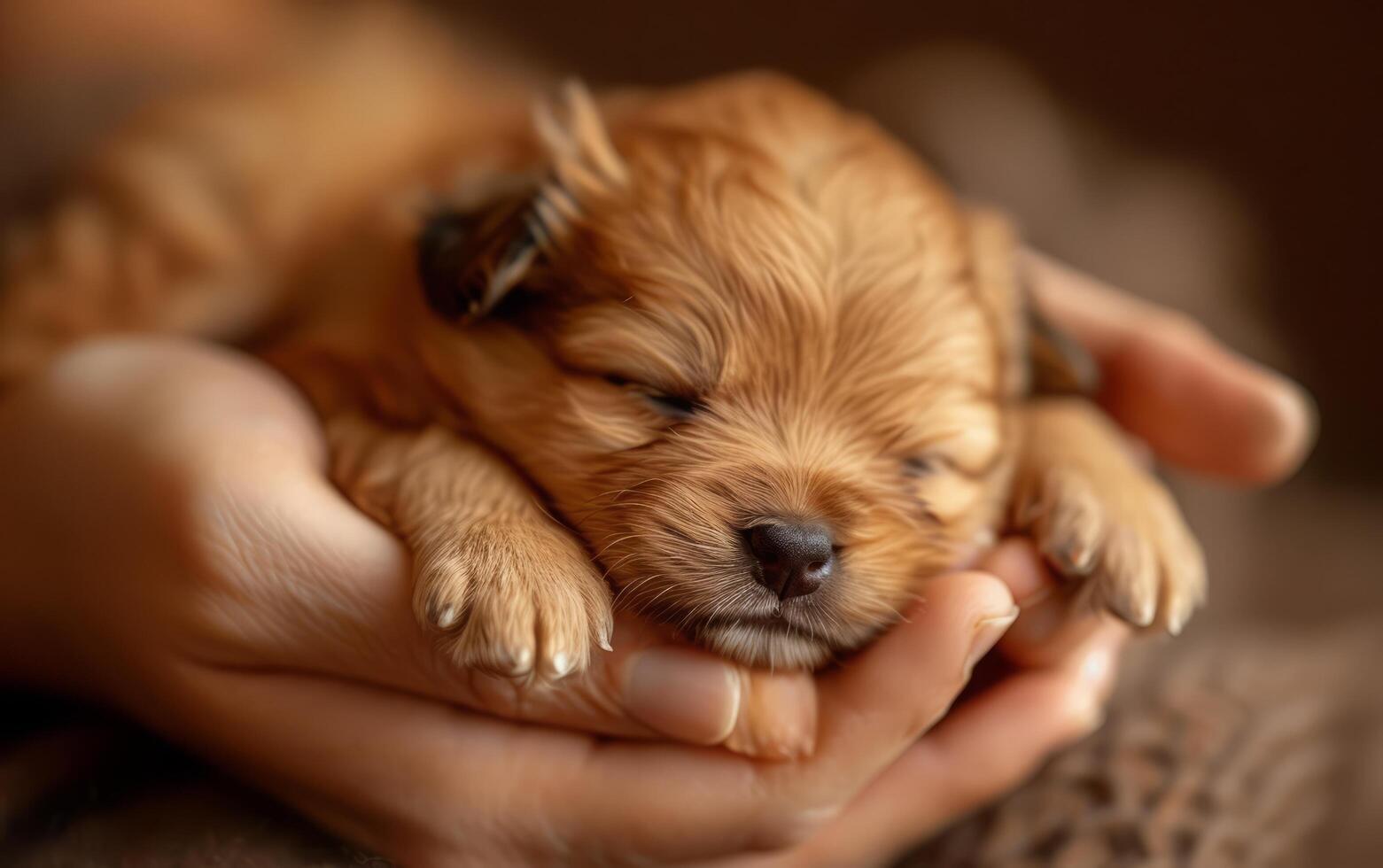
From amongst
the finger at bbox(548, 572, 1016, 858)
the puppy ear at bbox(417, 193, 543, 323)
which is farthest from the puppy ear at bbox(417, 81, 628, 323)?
the finger at bbox(548, 572, 1016, 858)

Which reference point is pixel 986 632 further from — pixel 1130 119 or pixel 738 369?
pixel 1130 119

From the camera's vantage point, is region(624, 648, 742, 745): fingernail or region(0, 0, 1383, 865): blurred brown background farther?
region(0, 0, 1383, 865): blurred brown background

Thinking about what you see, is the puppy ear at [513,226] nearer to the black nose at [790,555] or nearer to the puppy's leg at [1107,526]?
the black nose at [790,555]

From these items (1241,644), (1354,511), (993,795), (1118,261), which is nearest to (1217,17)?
(1118,261)

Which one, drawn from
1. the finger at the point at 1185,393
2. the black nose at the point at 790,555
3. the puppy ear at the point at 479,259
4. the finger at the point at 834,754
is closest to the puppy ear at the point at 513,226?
the puppy ear at the point at 479,259

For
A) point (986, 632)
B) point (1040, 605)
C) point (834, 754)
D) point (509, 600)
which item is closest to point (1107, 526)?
point (1040, 605)

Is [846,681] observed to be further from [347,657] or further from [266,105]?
[266,105]

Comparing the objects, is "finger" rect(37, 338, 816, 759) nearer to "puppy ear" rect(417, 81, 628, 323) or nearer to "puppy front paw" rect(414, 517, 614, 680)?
"puppy front paw" rect(414, 517, 614, 680)
